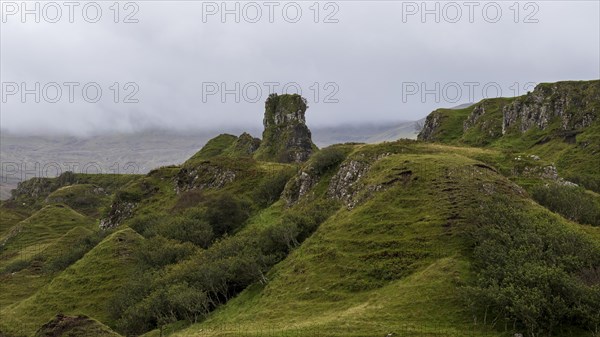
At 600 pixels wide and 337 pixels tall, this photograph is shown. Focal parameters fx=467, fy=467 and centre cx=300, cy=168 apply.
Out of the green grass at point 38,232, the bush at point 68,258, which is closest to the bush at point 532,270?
the bush at point 68,258

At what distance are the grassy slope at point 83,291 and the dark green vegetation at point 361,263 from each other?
33cm

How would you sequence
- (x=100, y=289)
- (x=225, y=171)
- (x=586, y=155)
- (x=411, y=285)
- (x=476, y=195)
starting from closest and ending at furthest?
1. (x=411, y=285)
2. (x=476, y=195)
3. (x=100, y=289)
4. (x=225, y=171)
5. (x=586, y=155)

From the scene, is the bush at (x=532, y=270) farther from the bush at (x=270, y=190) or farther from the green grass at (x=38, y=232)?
the green grass at (x=38, y=232)

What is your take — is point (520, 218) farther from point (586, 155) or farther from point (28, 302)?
point (586, 155)

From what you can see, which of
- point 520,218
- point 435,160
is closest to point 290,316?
point 520,218

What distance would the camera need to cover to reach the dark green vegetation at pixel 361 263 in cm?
4497

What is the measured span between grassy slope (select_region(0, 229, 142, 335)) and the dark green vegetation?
1.08 ft

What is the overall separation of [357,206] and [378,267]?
17.0 m

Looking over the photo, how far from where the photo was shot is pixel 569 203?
2876 inches

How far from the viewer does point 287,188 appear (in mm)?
112938

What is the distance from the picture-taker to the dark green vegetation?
4497 cm

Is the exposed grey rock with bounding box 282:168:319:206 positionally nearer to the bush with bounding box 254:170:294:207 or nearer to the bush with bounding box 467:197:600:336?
the bush with bounding box 254:170:294:207

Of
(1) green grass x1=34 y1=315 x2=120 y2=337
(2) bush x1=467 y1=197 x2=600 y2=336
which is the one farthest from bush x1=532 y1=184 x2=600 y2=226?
(1) green grass x1=34 y1=315 x2=120 y2=337

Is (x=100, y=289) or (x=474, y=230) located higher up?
(x=474, y=230)
